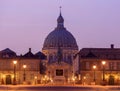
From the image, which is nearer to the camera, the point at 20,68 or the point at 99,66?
the point at 99,66

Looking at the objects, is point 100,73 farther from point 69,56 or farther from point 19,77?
point 69,56

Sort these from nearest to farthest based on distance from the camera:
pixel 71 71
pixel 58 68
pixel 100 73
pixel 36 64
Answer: pixel 100 73 < pixel 36 64 < pixel 58 68 < pixel 71 71

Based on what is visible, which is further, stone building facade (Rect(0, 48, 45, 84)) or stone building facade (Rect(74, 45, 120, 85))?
stone building facade (Rect(0, 48, 45, 84))

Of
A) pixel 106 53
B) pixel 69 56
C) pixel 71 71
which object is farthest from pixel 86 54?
pixel 69 56

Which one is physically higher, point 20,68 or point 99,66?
point 99,66

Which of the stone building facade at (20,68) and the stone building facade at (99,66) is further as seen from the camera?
the stone building facade at (20,68)

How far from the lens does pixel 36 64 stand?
117438mm

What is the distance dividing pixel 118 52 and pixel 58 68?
20.9 m

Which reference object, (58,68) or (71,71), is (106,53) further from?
(71,71)

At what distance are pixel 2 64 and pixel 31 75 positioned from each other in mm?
6303

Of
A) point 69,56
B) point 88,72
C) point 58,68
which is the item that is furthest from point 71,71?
point 88,72

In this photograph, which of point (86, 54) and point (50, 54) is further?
point (50, 54)

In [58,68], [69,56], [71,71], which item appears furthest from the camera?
[69,56]

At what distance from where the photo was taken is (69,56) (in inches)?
7638
